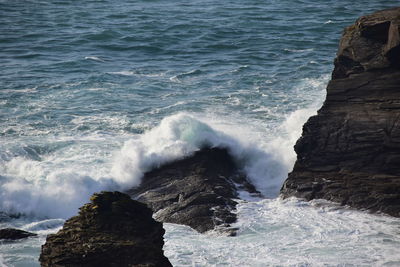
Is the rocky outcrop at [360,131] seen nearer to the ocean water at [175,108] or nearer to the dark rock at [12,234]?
the ocean water at [175,108]

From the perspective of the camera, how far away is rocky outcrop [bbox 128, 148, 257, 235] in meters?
19.3

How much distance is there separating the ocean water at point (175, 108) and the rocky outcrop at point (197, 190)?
397 mm

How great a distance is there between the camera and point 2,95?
99.9 ft

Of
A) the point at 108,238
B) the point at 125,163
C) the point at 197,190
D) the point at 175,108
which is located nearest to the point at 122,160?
the point at 125,163

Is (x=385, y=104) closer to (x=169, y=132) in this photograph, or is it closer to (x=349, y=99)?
(x=349, y=99)

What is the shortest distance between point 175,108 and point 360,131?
968 cm

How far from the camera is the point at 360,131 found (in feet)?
66.4

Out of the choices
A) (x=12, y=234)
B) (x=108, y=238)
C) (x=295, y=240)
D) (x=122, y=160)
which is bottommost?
(x=295, y=240)

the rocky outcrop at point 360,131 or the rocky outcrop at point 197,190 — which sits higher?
the rocky outcrop at point 360,131

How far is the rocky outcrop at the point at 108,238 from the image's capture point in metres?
13.1

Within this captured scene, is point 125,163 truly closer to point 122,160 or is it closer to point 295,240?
point 122,160

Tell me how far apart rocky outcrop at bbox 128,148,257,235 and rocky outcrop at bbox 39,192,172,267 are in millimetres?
5241

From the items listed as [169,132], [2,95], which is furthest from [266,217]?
[2,95]

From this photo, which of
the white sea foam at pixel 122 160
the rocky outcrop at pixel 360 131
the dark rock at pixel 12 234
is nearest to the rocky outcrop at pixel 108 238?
the dark rock at pixel 12 234
